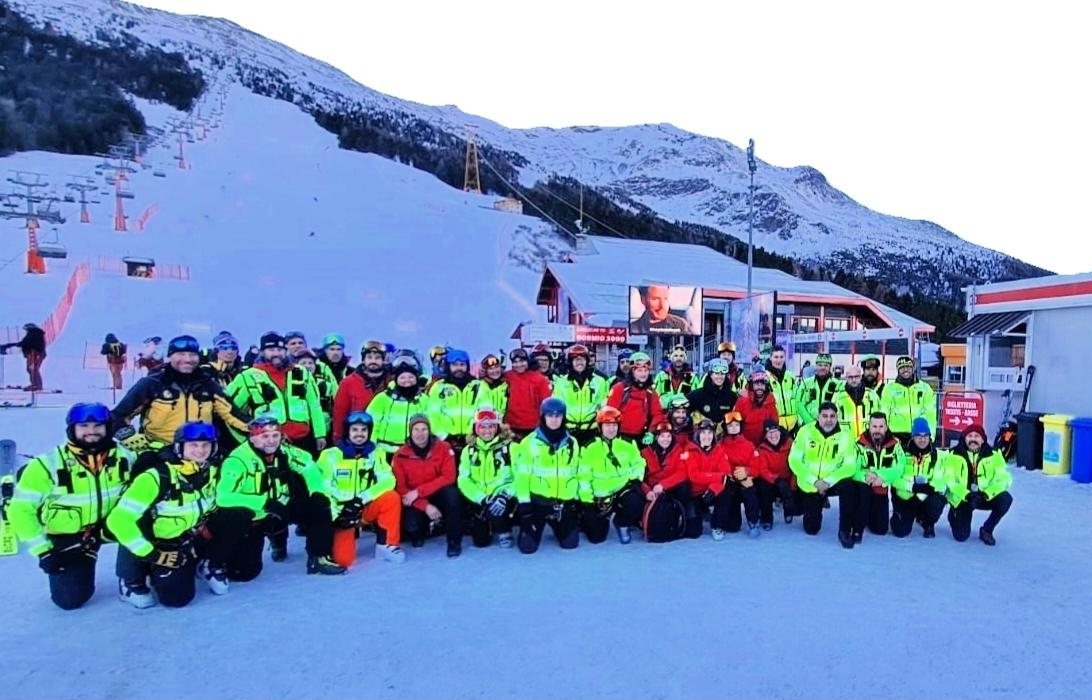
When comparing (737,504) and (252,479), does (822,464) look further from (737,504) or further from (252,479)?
(252,479)

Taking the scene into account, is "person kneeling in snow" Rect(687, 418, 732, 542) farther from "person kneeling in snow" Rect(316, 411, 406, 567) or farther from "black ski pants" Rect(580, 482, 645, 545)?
"person kneeling in snow" Rect(316, 411, 406, 567)

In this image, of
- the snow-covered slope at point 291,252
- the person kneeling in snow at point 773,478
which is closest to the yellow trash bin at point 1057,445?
the person kneeling in snow at point 773,478

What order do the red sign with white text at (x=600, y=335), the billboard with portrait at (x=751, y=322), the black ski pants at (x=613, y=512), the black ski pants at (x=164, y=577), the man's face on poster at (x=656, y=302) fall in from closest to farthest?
the black ski pants at (x=164, y=577) < the black ski pants at (x=613, y=512) < the billboard with portrait at (x=751, y=322) < the man's face on poster at (x=656, y=302) < the red sign with white text at (x=600, y=335)

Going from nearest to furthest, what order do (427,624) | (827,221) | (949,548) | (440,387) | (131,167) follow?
(427,624) → (949,548) → (440,387) → (131,167) → (827,221)

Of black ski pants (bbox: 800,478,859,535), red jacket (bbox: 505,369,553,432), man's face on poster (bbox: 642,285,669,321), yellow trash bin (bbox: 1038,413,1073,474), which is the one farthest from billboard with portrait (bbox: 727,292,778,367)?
black ski pants (bbox: 800,478,859,535)

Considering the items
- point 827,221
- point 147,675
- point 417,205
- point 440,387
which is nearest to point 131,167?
point 417,205

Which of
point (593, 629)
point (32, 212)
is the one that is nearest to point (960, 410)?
point (593, 629)

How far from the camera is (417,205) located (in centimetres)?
3481

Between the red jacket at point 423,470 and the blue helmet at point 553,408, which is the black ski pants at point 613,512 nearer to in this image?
the blue helmet at point 553,408

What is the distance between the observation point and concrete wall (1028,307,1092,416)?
8711 millimetres

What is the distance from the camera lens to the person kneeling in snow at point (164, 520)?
3521 mm

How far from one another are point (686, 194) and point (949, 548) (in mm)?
123634

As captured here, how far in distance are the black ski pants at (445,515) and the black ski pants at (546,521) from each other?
1.33 feet

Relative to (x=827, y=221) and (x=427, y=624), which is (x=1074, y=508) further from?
(x=827, y=221)
